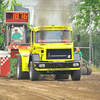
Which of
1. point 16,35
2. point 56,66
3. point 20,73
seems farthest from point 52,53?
point 16,35

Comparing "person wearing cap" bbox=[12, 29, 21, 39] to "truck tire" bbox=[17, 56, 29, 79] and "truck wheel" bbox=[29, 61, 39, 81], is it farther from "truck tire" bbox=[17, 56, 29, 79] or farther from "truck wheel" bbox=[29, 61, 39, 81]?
"truck wheel" bbox=[29, 61, 39, 81]

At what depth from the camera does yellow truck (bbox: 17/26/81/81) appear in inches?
533

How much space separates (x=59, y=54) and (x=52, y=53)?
1.07 ft

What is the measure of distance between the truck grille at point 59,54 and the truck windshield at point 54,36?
0.52 m

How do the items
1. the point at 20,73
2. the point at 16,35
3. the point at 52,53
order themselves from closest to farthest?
the point at 52,53
the point at 20,73
the point at 16,35

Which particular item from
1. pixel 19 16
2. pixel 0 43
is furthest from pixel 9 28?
pixel 0 43

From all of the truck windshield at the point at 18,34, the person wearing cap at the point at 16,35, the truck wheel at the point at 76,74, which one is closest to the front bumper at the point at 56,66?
the truck wheel at the point at 76,74

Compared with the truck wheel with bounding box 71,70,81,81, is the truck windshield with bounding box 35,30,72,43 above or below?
above

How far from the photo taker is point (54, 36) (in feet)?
46.3

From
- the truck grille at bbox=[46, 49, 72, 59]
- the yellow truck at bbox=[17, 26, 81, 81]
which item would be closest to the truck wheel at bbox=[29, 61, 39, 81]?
the yellow truck at bbox=[17, 26, 81, 81]

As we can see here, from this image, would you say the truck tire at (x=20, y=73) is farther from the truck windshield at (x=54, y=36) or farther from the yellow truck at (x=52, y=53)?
the truck windshield at (x=54, y=36)

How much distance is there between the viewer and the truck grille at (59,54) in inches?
536

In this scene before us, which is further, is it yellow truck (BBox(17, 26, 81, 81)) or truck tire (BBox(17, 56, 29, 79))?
truck tire (BBox(17, 56, 29, 79))

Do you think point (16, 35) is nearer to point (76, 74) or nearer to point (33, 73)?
Result: point (33, 73)
